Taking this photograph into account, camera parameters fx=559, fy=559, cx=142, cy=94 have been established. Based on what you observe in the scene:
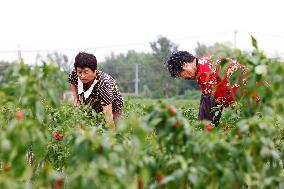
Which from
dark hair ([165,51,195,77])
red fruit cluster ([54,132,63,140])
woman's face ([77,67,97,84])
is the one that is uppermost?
dark hair ([165,51,195,77])

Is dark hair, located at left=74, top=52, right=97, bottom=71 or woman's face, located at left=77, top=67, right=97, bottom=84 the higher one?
dark hair, located at left=74, top=52, right=97, bottom=71

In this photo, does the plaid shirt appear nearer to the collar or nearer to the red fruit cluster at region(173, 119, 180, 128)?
the collar

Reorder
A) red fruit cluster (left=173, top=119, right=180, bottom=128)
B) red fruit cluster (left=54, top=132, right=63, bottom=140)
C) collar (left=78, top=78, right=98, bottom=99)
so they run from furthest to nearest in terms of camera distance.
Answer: collar (left=78, top=78, right=98, bottom=99), red fruit cluster (left=54, top=132, right=63, bottom=140), red fruit cluster (left=173, top=119, right=180, bottom=128)

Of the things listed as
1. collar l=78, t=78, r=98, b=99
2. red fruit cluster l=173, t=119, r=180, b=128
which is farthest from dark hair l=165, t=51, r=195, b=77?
red fruit cluster l=173, t=119, r=180, b=128

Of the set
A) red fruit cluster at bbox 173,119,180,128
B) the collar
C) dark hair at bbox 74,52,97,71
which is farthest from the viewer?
the collar

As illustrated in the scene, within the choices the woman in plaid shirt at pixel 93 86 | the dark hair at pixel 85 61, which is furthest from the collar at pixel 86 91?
the dark hair at pixel 85 61

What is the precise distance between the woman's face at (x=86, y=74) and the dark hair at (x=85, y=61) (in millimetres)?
37

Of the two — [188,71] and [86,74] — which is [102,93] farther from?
[188,71]

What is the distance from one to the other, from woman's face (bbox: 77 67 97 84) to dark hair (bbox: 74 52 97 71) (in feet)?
0.12

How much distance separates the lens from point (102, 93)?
4.54m

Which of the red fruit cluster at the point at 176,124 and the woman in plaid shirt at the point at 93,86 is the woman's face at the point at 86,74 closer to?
the woman in plaid shirt at the point at 93,86

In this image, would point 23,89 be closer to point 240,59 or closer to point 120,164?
point 120,164

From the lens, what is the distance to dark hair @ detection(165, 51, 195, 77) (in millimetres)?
4453

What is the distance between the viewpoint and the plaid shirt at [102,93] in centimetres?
453
